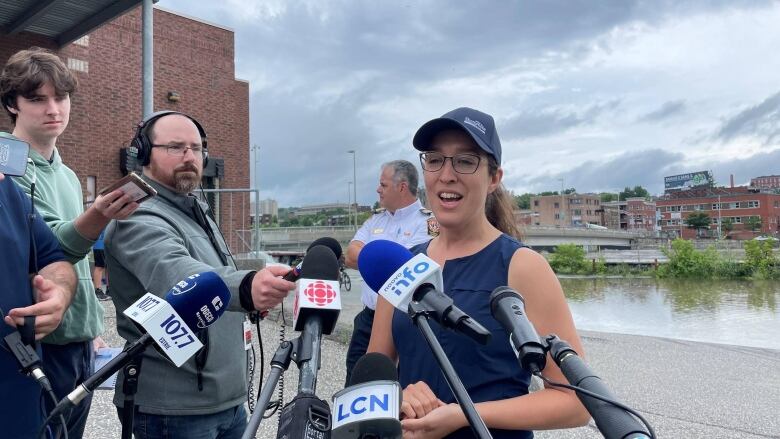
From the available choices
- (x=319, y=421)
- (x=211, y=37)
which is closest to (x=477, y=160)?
(x=319, y=421)

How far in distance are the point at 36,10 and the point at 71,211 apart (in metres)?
10.7

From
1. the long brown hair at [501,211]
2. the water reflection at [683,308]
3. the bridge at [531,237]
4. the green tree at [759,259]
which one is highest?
the long brown hair at [501,211]

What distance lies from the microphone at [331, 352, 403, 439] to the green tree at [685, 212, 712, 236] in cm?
12283

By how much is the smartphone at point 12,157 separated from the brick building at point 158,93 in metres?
12.7

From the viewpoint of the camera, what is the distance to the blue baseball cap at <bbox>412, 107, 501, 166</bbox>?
184 cm

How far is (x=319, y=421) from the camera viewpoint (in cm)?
114

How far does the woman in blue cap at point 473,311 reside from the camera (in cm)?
163

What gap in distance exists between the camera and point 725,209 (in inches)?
4628

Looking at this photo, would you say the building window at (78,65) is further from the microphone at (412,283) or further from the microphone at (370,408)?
the microphone at (370,408)

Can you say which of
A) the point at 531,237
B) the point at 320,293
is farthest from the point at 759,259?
the point at 320,293

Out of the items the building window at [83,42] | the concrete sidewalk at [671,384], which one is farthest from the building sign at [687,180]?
the building window at [83,42]

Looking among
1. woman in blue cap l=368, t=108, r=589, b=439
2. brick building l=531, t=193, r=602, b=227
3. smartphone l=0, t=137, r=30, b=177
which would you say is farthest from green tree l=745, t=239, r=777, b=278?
brick building l=531, t=193, r=602, b=227

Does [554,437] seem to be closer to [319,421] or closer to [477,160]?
[477,160]

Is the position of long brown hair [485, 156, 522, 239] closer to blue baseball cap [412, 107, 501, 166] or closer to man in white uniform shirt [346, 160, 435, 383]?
blue baseball cap [412, 107, 501, 166]
